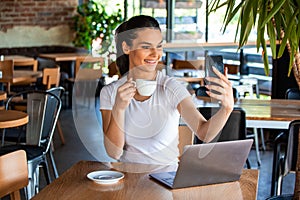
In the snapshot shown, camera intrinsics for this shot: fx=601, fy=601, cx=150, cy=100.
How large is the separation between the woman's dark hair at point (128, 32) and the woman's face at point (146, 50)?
3 centimetres

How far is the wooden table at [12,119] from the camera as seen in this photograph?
4.11m

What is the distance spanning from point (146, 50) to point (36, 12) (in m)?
7.66

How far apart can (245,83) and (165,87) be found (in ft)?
13.9

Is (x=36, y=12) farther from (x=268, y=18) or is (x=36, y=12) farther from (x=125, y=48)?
(x=268, y=18)

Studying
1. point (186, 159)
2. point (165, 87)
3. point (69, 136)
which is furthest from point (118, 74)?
point (69, 136)

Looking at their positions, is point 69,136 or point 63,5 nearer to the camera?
point 69,136

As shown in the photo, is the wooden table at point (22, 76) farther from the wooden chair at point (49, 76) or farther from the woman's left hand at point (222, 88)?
the woman's left hand at point (222, 88)

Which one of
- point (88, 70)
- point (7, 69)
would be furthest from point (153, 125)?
point (7, 69)

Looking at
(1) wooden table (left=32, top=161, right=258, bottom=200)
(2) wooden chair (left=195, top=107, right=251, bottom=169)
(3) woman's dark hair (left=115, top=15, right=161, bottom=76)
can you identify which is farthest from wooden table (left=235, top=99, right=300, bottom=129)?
(1) wooden table (left=32, top=161, right=258, bottom=200)

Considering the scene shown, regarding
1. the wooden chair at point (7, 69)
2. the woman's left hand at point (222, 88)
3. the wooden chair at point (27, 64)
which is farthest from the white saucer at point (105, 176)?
the wooden chair at point (27, 64)

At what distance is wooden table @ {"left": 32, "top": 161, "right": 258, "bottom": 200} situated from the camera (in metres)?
2.23

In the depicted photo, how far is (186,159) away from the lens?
88.0 inches

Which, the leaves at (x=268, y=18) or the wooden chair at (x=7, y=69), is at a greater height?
the leaves at (x=268, y=18)

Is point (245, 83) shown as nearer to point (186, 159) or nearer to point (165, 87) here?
point (165, 87)
